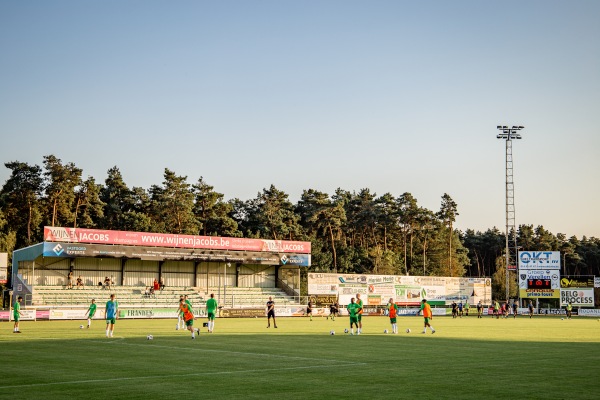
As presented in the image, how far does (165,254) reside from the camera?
76.7 m

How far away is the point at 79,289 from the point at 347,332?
41.6 m

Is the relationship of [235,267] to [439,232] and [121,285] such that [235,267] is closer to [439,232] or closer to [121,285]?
[121,285]

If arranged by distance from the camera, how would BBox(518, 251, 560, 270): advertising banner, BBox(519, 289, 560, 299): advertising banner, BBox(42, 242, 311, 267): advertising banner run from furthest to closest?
BBox(519, 289, 560, 299): advertising banner < BBox(518, 251, 560, 270): advertising banner < BBox(42, 242, 311, 267): advertising banner

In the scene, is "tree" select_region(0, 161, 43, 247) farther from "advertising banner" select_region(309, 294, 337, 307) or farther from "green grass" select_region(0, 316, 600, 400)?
"green grass" select_region(0, 316, 600, 400)

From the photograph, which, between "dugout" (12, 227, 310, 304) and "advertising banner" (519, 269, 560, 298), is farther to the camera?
"advertising banner" (519, 269, 560, 298)

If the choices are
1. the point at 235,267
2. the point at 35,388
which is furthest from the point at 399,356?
the point at 235,267

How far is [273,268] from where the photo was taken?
89.1 m

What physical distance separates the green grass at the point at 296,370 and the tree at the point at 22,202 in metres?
74.8

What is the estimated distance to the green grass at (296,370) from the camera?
14.5 metres

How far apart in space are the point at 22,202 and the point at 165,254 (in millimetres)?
34608

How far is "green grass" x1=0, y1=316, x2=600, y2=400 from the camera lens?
14492 mm

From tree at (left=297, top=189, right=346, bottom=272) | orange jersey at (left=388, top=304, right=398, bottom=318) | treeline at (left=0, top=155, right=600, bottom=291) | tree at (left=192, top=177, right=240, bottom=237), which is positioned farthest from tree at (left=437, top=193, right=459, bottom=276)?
orange jersey at (left=388, top=304, right=398, bottom=318)

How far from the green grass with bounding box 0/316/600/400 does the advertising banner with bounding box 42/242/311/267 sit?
41.7 meters

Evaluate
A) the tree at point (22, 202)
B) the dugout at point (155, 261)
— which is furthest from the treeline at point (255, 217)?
the dugout at point (155, 261)
